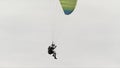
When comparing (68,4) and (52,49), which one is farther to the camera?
(68,4)

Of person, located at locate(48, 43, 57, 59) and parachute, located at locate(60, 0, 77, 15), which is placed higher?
parachute, located at locate(60, 0, 77, 15)

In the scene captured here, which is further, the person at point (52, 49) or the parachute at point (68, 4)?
the parachute at point (68, 4)

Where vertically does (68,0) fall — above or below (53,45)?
above

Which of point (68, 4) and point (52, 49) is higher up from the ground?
point (68, 4)

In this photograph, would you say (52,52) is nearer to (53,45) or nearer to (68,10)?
(53,45)

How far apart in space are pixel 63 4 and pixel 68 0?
0.77m

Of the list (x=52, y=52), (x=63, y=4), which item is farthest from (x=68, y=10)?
(x=52, y=52)

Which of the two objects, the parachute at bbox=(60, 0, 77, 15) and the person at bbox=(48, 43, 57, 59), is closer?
the person at bbox=(48, 43, 57, 59)

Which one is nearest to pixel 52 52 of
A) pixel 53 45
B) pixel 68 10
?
pixel 53 45

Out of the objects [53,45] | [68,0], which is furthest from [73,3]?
[53,45]

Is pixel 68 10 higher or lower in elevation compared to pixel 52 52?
higher

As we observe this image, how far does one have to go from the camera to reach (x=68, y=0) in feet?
211

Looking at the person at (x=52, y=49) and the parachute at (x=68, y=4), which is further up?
the parachute at (x=68, y=4)

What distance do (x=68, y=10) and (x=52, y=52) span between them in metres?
5.32
